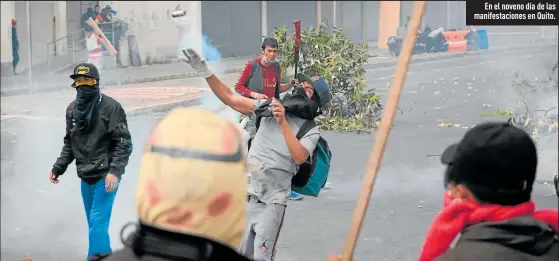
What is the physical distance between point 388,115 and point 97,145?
3.54 m

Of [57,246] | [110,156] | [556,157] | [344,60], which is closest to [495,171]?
[110,156]

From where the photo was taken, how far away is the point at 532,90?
10477 millimetres

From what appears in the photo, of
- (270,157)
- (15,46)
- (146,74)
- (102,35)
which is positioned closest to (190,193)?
(270,157)

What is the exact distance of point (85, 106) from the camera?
239 inches

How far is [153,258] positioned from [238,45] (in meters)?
9.79

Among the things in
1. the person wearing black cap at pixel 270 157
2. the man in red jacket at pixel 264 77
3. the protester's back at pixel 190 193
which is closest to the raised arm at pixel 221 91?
the person wearing black cap at pixel 270 157

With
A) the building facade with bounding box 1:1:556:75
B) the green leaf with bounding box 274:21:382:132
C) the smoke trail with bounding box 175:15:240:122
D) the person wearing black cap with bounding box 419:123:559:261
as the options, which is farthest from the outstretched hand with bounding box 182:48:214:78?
the building facade with bounding box 1:1:556:75

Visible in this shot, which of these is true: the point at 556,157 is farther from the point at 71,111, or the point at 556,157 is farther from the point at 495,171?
the point at 495,171

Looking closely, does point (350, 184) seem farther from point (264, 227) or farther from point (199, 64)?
point (199, 64)

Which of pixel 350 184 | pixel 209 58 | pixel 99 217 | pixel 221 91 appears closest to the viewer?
pixel 221 91

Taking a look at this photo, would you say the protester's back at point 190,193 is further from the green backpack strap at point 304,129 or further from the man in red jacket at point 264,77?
the man in red jacket at point 264,77

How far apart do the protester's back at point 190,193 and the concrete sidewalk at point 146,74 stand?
6980 millimetres

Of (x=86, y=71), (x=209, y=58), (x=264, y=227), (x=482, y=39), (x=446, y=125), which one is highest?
(x=86, y=71)

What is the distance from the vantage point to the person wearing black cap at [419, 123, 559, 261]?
2.46 metres
